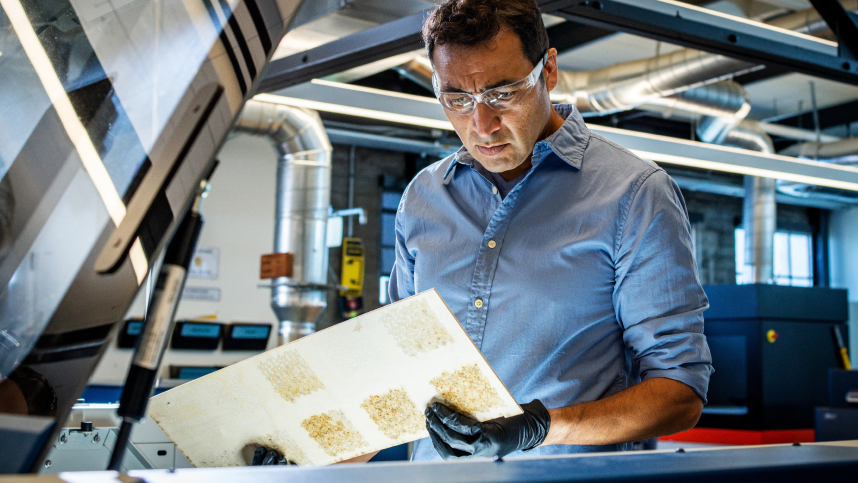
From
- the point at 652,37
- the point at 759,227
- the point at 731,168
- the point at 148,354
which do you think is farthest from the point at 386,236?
the point at 148,354

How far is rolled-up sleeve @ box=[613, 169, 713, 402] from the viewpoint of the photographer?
971mm

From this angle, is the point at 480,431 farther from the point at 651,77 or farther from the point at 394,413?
the point at 651,77

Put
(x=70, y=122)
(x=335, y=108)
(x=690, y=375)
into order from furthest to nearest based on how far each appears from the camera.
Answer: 1. (x=335, y=108)
2. (x=690, y=375)
3. (x=70, y=122)

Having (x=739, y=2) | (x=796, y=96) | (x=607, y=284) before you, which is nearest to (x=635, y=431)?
(x=607, y=284)

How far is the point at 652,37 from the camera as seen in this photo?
2451 millimetres

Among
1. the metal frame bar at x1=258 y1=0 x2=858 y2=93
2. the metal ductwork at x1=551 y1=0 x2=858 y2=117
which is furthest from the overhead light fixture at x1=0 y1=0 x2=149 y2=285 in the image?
the metal ductwork at x1=551 y1=0 x2=858 y2=117

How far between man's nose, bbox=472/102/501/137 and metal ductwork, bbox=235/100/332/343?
4.05m

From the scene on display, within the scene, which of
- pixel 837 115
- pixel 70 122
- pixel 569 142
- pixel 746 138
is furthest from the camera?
pixel 837 115

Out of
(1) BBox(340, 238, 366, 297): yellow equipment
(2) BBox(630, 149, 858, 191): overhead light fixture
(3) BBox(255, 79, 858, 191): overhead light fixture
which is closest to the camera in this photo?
(3) BBox(255, 79, 858, 191): overhead light fixture

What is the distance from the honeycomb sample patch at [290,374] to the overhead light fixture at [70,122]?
13.2 inches

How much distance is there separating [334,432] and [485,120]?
53cm

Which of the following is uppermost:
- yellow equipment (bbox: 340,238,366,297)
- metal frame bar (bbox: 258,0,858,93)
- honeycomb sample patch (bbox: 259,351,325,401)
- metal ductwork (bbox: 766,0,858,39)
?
honeycomb sample patch (bbox: 259,351,325,401)

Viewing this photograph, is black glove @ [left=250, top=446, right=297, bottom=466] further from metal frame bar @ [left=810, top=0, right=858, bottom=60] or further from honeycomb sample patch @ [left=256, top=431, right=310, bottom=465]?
metal frame bar @ [left=810, top=0, right=858, bottom=60]

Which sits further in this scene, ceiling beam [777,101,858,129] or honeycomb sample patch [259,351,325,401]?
ceiling beam [777,101,858,129]
